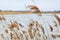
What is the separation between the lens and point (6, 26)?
179 centimetres

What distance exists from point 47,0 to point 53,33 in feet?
1.70

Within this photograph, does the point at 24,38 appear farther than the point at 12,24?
Yes

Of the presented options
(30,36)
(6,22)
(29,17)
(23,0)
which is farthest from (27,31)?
(23,0)

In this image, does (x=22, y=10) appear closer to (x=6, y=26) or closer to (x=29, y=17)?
(x=29, y=17)

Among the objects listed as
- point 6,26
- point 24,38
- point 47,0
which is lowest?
point 24,38

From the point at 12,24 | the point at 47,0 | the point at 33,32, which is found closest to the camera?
the point at 12,24

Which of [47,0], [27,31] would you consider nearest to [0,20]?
[27,31]

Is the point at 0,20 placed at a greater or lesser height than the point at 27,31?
greater

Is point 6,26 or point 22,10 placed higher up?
point 22,10

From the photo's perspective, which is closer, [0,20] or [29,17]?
[0,20]

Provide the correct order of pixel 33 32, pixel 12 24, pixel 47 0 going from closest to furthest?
1. pixel 12 24
2. pixel 33 32
3. pixel 47 0

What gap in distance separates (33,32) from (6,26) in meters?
0.40

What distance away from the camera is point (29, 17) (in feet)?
6.18

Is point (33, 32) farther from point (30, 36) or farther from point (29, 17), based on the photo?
point (29, 17)
